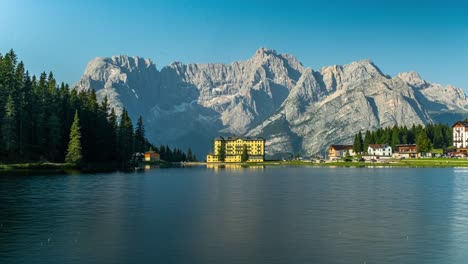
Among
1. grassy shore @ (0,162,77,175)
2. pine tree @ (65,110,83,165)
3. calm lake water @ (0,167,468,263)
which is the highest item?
pine tree @ (65,110,83,165)

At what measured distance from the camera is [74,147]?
185m

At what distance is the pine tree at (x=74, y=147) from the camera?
185m

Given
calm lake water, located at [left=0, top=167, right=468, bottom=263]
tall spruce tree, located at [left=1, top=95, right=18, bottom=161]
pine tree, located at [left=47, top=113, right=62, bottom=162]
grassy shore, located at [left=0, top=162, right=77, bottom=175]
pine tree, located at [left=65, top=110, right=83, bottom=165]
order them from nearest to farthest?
calm lake water, located at [left=0, top=167, right=468, bottom=263], grassy shore, located at [left=0, top=162, right=77, bottom=175], tall spruce tree, located at [left=1, top=95, right=18, bottom=161], pine tree, located at [left=47, top=113, right=62, bottom=162], pine tree, located at [left=65, top=110, right=83, bottom=165]

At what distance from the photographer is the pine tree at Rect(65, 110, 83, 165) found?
184875 mm

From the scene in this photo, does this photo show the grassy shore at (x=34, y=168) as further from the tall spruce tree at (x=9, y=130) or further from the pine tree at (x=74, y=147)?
the tall spruce tree at (x=9, y=130)

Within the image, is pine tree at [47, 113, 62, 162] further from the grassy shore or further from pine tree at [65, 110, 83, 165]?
the grassy shore

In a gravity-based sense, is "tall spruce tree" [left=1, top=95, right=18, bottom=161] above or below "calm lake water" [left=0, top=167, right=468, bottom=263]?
above

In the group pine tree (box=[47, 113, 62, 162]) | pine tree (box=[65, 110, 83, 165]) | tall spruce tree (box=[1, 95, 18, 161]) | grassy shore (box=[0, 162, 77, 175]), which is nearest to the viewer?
grassy shore (box=[0, 162, 77, 175])

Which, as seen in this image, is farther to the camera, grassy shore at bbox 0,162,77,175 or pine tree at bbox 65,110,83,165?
pine tree at bbox 65,110,83,165

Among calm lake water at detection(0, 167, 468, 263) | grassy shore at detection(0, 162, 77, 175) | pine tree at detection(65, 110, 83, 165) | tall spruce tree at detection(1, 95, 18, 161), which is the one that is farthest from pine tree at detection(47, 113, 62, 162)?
calm lake water at detection(0, 167, 468, 263)

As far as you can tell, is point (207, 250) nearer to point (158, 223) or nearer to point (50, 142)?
point (158, 223)

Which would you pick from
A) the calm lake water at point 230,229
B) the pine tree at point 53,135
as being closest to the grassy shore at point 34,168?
the pine tree at point 53,135

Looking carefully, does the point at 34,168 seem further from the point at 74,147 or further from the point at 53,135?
the point at 74,147

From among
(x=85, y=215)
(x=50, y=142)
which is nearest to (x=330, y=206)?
(x=85, y=215)
